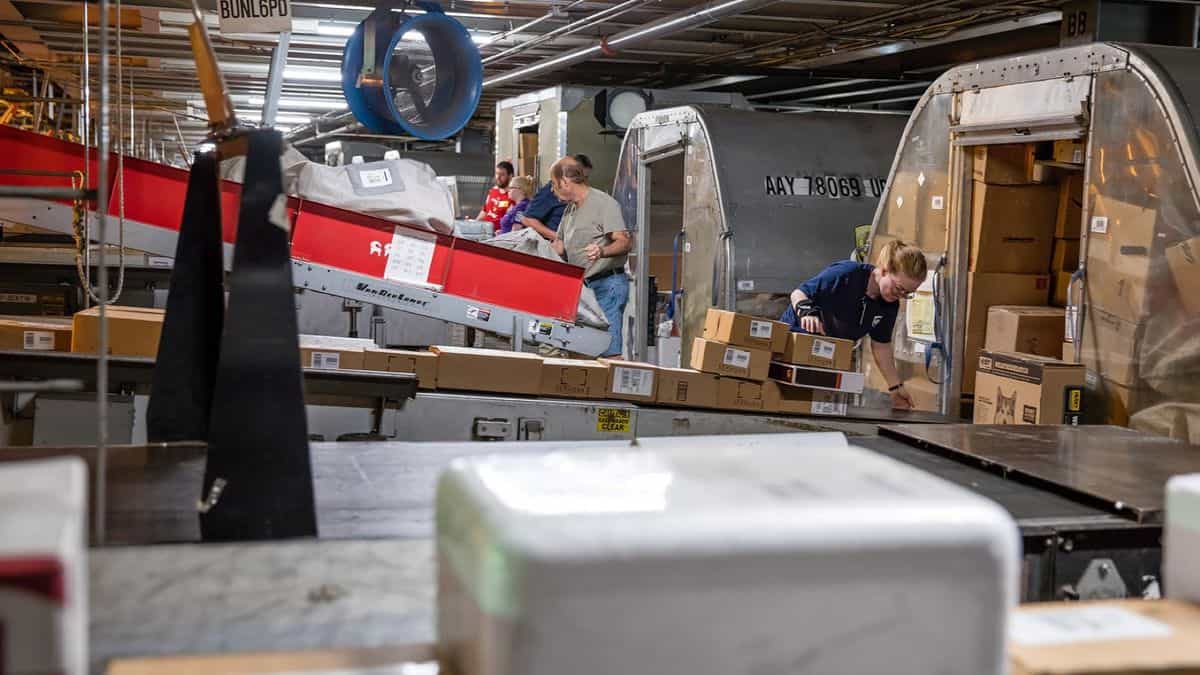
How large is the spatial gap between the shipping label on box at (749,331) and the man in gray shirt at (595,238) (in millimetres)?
3271

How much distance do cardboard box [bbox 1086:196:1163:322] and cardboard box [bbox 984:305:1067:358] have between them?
0.89 meters

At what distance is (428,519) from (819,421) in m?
3.91

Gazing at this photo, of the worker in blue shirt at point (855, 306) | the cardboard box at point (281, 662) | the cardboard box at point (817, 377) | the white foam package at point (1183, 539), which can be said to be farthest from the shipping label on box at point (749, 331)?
the cardboard box at point (281, 662)

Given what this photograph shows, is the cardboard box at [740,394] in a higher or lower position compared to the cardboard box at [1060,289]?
lower

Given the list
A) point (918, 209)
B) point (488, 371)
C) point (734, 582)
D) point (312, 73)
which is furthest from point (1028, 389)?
point (312, 73)

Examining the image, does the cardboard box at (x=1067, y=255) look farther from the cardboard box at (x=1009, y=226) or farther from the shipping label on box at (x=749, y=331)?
the shipping label on box at (x=749, y=331)

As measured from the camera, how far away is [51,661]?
111 cm

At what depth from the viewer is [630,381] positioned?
6.18 meters

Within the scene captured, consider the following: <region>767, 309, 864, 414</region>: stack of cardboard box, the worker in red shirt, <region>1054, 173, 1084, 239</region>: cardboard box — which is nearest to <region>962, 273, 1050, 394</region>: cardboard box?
<region>1054, 173, 1084, 239</region>: cardboard box

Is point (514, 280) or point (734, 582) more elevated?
point (514, 280)

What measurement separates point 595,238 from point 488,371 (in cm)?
424

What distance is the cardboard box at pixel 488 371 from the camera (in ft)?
19.3

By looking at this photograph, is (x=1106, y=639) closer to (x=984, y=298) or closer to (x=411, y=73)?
(x=411, y=73)

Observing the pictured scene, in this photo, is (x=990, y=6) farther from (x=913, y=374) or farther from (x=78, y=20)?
(x=78, y=20)
